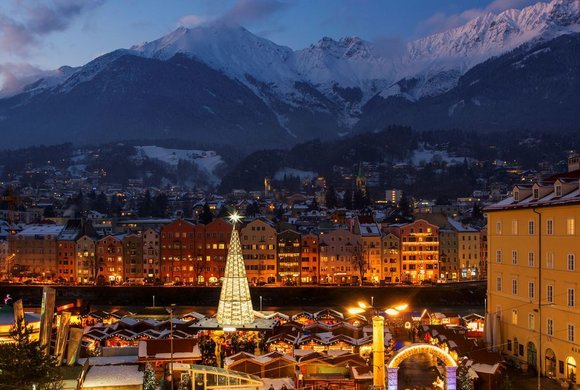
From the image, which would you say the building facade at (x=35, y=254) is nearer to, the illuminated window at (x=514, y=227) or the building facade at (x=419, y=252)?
the building facade at (x=419, y=252)

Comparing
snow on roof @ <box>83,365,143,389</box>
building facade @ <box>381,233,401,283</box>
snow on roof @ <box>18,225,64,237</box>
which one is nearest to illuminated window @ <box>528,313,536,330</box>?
snow on roof @ <box>83,365,143,389</box>

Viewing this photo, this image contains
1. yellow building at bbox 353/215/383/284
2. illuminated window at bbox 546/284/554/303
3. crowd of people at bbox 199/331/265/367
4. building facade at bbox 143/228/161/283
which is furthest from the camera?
building facade at bbox 143/228/161/283

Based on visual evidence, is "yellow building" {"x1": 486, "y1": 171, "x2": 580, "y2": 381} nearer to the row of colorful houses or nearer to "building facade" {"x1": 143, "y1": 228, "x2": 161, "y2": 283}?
the row of colorful houses

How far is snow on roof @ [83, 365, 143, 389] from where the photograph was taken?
2767 cm

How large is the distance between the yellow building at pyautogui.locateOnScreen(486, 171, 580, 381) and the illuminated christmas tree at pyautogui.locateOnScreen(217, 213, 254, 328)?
14189 mm

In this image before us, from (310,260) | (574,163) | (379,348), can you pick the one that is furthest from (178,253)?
(379,348)

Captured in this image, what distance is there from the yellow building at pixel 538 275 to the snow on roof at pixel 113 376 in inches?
631

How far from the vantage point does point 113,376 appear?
95.0 feet

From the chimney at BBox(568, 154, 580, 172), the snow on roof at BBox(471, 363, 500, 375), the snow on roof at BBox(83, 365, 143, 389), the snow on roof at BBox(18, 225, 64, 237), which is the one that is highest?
the chimney at BBox(568, 154, 580, 172)

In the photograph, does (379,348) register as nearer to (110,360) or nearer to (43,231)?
(110,360)

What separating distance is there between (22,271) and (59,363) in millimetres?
68064

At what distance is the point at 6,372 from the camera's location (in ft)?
76.2

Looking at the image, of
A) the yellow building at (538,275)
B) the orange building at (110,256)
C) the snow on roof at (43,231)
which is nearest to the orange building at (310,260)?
the orange building at (110,256)

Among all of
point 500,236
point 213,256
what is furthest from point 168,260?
point 500,236
